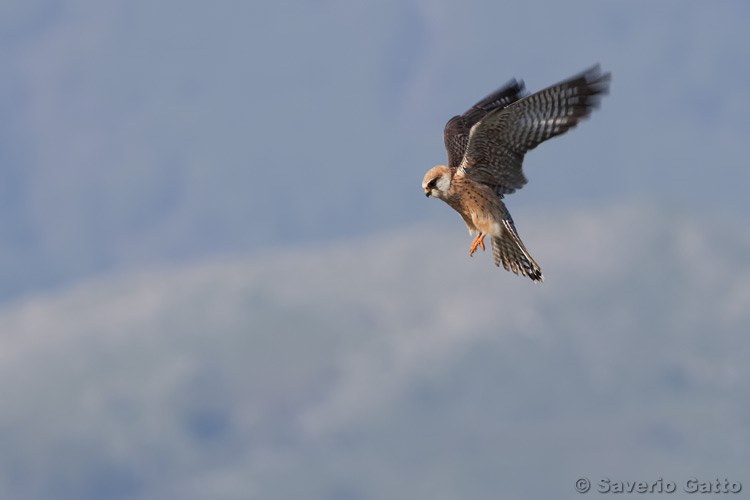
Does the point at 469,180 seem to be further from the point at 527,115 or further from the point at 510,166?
the point at 527,115

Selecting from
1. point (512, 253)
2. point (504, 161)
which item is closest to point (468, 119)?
point (504, 161)

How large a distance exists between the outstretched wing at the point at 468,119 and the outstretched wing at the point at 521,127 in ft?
2.58

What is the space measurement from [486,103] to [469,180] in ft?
13.8

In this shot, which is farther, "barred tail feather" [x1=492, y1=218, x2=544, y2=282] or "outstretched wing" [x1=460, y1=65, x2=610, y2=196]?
"barred tail feather" [x1=492, y1=218, x2=544, y2=282]

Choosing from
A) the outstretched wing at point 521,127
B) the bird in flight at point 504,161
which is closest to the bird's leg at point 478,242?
the bird in flight at point 504,161

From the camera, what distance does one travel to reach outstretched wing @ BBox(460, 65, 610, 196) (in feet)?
43.9

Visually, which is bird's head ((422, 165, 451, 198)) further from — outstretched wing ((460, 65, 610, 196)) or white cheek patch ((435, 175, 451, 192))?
outstretched wing ((460, 65, 610, 196))

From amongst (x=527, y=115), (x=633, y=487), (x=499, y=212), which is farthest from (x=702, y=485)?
(x=527, y=115)

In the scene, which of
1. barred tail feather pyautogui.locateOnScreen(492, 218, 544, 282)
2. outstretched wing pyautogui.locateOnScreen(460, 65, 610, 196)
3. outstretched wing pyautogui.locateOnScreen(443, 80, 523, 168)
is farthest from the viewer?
outstretched wing pyautogui.locateOnScreen(443, 80, 523, 168)

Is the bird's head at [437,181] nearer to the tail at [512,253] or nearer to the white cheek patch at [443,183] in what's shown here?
the white cheek patch at [443,183]

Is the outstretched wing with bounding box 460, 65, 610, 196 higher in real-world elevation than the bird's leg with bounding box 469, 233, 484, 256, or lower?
higher

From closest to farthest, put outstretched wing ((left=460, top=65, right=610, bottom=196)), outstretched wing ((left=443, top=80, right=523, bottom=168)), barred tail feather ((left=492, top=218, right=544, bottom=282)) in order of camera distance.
Result: outstretched wing ((left=460, top=65, right=610, bottom=196)) < barred tail feather ((left=492, top=218, right=544, bottom=282)) < outstretched wing ((left=443, top=80, right=523, bottom=168))

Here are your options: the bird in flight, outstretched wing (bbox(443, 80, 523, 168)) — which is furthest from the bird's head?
outstretched wing (bbox(443, 80, 523, 168))

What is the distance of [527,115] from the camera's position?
14.0 metres
